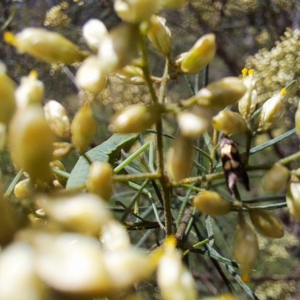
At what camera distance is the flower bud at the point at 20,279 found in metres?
0.17

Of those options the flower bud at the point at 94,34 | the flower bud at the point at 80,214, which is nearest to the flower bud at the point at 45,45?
the flower bud at the point at 94,34

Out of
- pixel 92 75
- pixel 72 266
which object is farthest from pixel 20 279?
pixel 92 75

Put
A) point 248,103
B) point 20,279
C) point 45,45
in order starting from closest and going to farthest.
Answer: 1. point 20,279
2. point 45,45
3. point 248,103

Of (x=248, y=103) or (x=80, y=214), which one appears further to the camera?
(x=248, y=103)

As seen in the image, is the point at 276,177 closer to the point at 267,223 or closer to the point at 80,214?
the point at 267,223

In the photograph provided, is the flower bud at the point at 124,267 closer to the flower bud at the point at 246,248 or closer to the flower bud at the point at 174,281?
the flower bud at the point at 174,281

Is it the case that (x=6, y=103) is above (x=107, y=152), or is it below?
above

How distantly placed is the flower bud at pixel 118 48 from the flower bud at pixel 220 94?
0.05 metres

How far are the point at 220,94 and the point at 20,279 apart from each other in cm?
16

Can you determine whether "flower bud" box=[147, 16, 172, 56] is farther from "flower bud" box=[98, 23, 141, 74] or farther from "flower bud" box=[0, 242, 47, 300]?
"flower bud" box=[0, 242, 47, 300]

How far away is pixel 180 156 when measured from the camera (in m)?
0.26

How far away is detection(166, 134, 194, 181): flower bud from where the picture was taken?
0.85ft

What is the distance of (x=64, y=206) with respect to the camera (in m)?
0.20

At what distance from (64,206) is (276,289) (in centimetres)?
82
